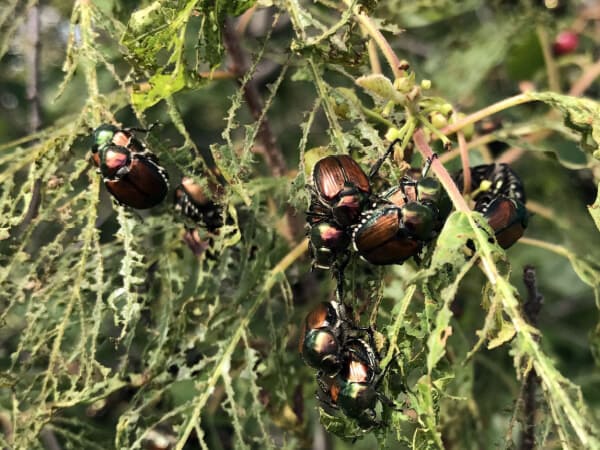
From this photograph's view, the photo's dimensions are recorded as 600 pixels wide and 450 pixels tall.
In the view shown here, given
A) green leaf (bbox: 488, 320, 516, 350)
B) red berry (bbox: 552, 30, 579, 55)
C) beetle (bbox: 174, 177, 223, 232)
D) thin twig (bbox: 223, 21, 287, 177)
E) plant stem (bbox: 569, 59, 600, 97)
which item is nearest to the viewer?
green leaf (bbox: 488, 320, 516, 350)

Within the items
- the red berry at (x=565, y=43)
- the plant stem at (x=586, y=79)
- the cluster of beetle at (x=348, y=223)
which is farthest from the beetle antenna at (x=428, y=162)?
the red berry at (x=565, y=43)

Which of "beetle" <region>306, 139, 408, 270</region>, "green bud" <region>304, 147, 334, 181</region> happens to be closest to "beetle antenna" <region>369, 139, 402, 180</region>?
"beetle" <region>306, 139, 408, 270</region>

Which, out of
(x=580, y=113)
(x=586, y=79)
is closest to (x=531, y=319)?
(x=580, y=113)

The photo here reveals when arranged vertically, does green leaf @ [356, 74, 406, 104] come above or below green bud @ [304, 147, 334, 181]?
above

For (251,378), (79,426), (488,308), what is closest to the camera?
(488,308)

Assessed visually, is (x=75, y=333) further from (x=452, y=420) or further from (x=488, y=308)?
(x=488, y=308)

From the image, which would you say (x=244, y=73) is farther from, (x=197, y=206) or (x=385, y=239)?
(x=385, y=239)

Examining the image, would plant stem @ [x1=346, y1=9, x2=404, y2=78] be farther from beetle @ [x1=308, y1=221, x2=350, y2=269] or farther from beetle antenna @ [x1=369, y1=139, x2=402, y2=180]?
beetle @ [x1=308, y1=221, x2=350, y2=269]

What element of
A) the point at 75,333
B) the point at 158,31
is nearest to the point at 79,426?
the point at 75,333
